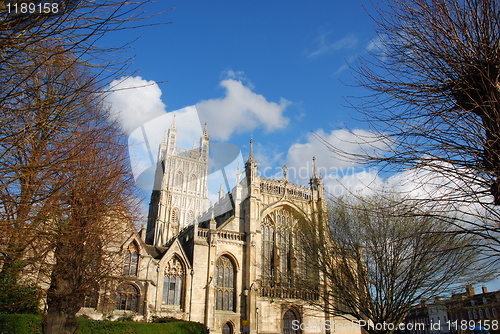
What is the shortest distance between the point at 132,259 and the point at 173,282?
3.23 metres

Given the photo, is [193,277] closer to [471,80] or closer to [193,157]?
[471,80]

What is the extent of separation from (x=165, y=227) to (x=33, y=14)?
1812 inches

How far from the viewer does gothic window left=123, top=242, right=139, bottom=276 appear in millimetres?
22342

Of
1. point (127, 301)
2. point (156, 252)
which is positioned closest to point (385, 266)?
point (127, 301)

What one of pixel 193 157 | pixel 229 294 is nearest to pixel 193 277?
pixel 229 294

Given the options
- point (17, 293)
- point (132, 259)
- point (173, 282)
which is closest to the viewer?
point (17, 293)

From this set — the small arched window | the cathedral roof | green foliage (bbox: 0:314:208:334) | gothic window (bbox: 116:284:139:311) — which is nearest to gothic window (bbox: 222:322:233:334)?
green foliage (bbox: 0:314:208:334)

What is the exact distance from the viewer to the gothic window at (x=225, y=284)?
84.2 feet

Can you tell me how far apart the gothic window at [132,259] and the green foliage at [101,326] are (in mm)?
3357

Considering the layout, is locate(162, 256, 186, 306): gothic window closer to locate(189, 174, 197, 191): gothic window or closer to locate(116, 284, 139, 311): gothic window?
locate(116, 284, 139, 311): gothic window

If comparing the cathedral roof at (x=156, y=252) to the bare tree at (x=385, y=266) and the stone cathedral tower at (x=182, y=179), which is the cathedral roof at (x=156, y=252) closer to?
the bare tree at (x=385, y=266)

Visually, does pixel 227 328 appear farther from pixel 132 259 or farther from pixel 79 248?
pixel 79 248

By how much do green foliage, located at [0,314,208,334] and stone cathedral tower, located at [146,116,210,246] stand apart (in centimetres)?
3540

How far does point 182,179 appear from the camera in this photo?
6556cm
